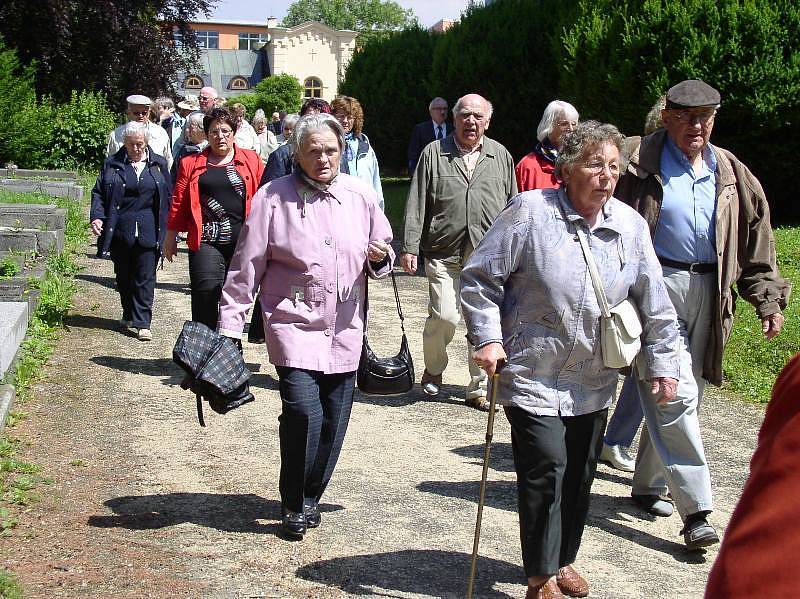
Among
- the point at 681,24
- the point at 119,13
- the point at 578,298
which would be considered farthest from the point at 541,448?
the point at 119,13

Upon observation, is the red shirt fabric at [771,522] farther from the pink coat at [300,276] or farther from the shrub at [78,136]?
the shrub at [78,136]

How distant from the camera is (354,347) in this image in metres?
5.23

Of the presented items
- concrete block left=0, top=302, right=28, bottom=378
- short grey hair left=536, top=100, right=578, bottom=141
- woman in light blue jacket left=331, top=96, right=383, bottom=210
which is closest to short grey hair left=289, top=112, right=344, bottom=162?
short grey hair left=536, top=100, right=578, bottom=141

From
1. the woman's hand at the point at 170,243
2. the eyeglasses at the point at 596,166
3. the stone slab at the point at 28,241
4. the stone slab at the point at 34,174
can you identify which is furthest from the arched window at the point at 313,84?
the eyeglasses at the point at 596,166

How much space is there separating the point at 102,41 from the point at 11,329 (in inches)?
913

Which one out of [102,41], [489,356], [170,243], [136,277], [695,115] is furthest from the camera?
[102,41]

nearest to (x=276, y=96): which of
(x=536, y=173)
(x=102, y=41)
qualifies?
(x=102, y=41)

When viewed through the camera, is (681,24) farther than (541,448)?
Yes

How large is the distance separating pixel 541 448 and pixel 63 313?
22.9ft

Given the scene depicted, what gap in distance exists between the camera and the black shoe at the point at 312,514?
5.33m

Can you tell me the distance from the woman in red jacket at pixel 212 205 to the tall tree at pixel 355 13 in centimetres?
11318

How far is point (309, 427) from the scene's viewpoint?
5.14 metres

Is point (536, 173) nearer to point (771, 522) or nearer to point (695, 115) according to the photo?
point (695, 115)

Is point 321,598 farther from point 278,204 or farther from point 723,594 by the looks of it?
point 723,594
